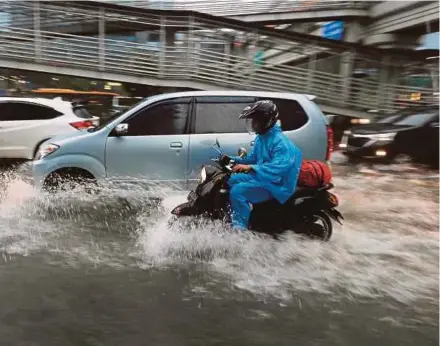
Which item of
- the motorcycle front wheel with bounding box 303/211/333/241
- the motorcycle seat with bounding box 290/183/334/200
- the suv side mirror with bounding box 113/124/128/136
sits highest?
the suv side mirror with bounding box 113/124/128/136

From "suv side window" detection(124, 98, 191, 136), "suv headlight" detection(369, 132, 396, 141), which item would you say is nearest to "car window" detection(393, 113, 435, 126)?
"suv headlight" detection(369, 132, 396, 141)

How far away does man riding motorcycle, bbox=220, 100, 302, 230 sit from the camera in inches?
A: 147

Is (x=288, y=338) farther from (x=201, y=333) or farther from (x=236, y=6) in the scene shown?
(x=236, y=6)

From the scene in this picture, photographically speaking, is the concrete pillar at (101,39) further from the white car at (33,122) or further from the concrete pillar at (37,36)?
the concrete pillar at (37,36)

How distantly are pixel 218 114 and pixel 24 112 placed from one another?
3267 millimetres

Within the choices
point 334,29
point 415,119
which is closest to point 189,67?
point 415,119

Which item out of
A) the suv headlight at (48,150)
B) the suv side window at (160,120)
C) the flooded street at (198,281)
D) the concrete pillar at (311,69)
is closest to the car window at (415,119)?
the concrete pillar at (311,69)

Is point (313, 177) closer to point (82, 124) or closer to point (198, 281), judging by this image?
point (198, 281)

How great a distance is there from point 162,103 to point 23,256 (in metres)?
2.67

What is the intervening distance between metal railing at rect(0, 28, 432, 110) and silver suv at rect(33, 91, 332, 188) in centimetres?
139

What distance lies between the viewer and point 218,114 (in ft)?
19.0

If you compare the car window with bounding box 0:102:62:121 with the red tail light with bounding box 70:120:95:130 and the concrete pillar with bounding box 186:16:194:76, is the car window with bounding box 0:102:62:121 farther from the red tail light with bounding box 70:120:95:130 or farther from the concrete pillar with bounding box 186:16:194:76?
the concrete pillar with bounding box 186:16:194:76

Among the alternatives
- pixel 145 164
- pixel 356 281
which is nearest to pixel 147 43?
pixel 145 164

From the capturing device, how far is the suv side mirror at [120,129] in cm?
552
